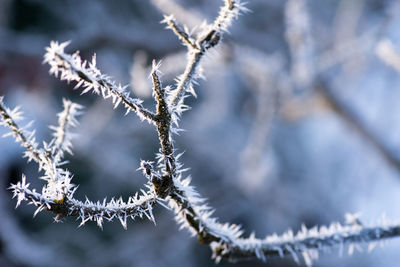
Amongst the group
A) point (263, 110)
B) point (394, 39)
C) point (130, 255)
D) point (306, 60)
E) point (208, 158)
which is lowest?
point (130, 255)

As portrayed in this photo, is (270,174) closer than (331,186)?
Yes

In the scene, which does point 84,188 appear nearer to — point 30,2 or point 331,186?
point 30,2

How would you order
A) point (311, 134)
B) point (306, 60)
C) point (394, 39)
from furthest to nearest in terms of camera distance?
point (311, 134)
point (394, 39)
point (306, 60)

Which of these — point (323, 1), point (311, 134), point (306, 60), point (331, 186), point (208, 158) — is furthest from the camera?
point (311, 134)

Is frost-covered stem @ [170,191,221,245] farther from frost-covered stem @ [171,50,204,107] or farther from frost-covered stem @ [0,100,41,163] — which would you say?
frost-covered stem @ [0,100,41,163]

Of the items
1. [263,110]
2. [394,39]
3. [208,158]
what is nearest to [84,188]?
[208,158]

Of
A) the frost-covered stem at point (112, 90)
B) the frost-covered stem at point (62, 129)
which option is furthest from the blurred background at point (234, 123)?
the frost-covered stem at point (112, 90)

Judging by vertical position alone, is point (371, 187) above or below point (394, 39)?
below

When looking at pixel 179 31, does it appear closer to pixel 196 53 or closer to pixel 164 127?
pixel 196 53

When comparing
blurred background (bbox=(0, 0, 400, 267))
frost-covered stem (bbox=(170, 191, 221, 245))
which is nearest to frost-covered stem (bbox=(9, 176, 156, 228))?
frost-covered stem (bbox=(170, 191, 221, 245))
